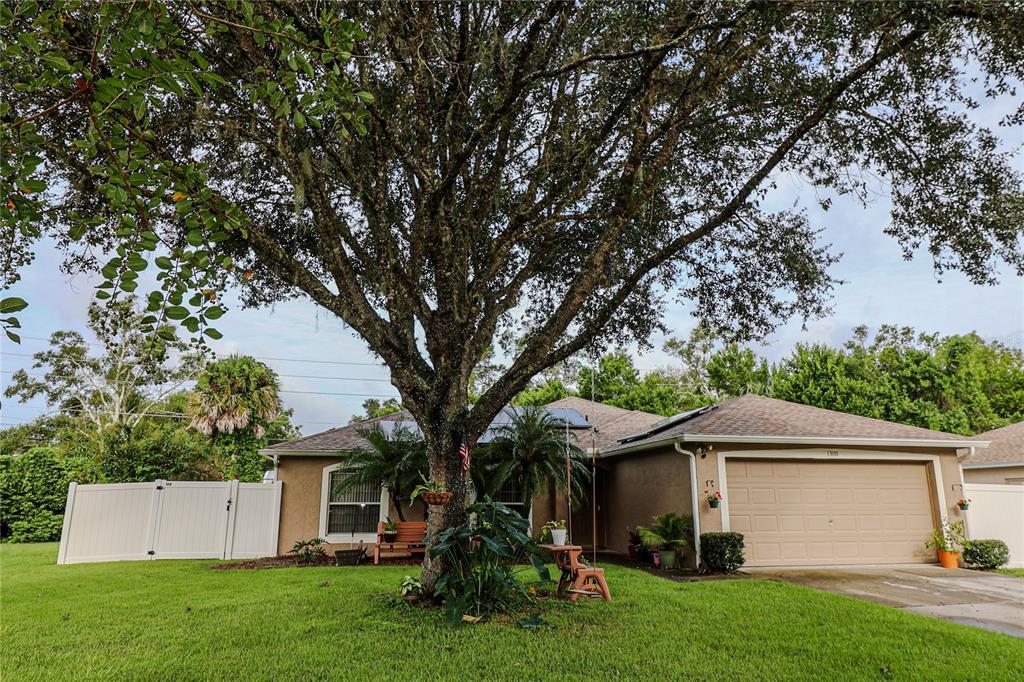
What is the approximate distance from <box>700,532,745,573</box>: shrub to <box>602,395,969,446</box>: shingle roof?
1.79 m

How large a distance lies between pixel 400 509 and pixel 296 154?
7.76 m

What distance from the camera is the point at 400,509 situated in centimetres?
1202

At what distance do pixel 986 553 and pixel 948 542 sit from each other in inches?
23.7

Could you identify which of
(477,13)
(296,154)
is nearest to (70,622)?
(296,154)

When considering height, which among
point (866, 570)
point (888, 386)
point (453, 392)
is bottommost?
point (866, 570)

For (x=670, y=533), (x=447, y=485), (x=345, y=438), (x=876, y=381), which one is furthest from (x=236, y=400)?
(x=876, y=381)

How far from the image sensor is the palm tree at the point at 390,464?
38.0 ft

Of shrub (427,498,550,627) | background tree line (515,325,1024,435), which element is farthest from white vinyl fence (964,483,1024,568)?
shrub (427,498,550,627)

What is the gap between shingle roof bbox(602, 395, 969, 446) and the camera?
1091 centimetres

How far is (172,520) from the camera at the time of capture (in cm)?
1206

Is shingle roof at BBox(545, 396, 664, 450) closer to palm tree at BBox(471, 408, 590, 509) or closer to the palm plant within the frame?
palm tree at BBox(471, 408, 590, 509)

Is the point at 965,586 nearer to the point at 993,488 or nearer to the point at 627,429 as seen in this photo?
the point at 993,488

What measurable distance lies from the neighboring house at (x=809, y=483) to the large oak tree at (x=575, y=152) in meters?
3.01

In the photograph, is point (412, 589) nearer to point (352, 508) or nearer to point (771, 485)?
point (352, 508)
